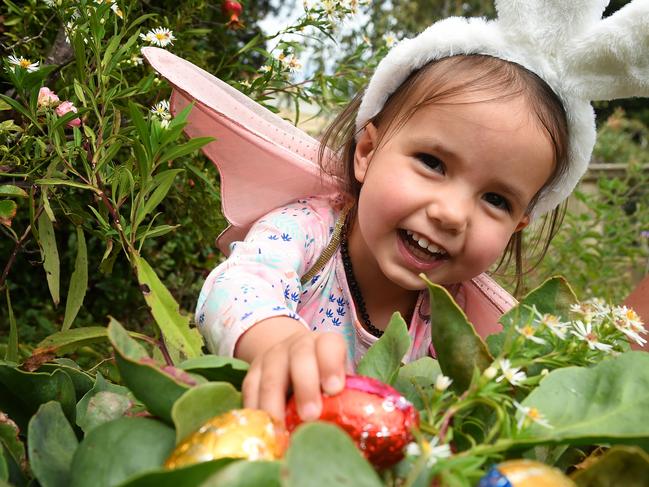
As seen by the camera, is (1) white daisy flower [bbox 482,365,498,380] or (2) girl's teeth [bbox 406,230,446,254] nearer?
(1) white daisy flower [bbox 482,365,498,380]

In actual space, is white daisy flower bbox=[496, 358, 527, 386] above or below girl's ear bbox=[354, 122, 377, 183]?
above

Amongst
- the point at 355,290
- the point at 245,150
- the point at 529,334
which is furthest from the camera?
the point at 355,290

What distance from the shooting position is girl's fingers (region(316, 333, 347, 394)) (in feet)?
1.87

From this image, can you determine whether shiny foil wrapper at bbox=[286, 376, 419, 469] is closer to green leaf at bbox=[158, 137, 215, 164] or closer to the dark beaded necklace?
green leaf at bbox=[158, 137, 215, 164]

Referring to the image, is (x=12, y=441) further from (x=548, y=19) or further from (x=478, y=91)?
(x=548, y=19)

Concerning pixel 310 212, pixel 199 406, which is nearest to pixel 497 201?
pixel 310 212

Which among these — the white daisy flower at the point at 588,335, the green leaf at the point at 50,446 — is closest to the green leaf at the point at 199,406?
the green leaf at the point at 50,446

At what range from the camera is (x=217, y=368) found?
0.61 metres

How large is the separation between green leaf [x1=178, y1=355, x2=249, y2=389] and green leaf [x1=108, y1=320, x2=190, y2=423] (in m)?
0.05

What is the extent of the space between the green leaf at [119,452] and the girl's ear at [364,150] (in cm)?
93

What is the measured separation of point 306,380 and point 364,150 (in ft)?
3.08

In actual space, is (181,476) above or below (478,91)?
below

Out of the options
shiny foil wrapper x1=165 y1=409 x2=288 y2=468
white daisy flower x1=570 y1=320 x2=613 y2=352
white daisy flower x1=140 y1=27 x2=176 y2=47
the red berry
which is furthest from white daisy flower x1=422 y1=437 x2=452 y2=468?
the red berry

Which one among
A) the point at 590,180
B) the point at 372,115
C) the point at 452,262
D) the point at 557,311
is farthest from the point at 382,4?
the point at 557,311
